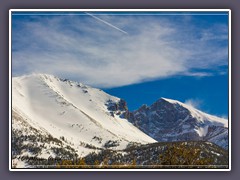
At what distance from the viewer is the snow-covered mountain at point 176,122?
10438mm

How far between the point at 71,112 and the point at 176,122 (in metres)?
2.28

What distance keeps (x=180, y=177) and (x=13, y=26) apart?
4658mm

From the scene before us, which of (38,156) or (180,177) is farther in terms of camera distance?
(38,156)

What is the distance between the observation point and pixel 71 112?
423 inches

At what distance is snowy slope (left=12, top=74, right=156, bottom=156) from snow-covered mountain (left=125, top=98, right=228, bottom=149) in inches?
9.7

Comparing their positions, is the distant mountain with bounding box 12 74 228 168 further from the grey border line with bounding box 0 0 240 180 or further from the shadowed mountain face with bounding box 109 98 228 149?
the grey border line with bounding box 0 0 240 180

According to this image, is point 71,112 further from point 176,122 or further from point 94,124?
point 176,122

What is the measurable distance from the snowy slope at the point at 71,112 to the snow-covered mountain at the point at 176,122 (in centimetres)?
25

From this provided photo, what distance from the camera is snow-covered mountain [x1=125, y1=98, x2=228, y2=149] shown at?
10.4 m

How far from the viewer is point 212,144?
10078 millimetres

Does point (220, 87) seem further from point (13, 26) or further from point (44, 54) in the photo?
point (13, 26)
